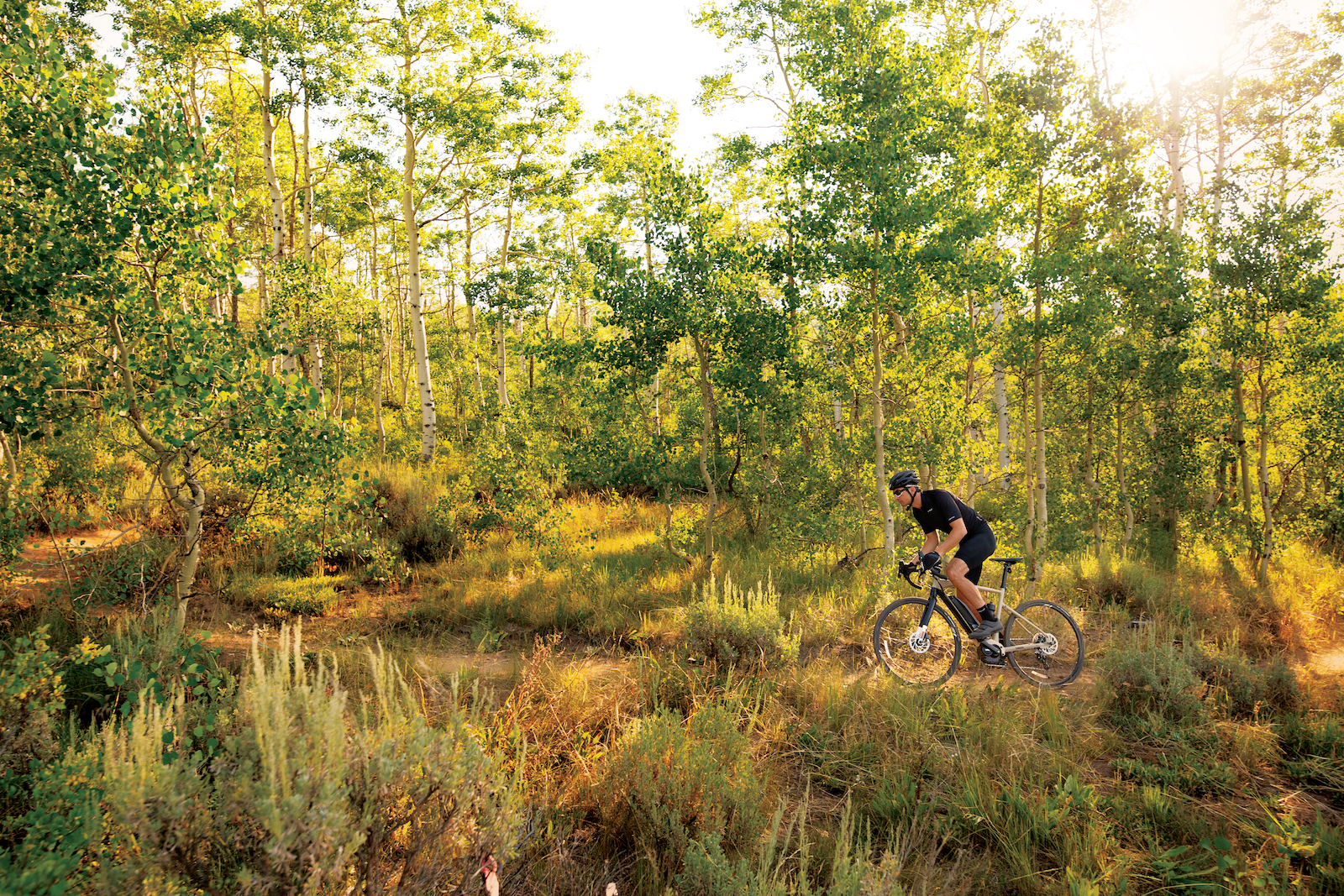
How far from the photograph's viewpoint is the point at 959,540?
5895 mm

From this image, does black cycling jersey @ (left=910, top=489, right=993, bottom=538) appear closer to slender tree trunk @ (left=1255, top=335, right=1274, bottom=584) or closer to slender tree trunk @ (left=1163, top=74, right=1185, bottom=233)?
slender tree trunk @ (left=1255, top=335, right=1274, bottom=584)

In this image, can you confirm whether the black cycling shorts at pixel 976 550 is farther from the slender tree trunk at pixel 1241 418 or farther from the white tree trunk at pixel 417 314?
the white tree trunk at pixel 417 314

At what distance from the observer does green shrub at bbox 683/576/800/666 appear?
6.42 metres

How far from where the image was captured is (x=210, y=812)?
246 centimetres

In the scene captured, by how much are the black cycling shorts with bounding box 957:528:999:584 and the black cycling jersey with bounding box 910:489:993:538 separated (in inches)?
1.9

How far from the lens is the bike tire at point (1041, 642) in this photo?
6.35 metres

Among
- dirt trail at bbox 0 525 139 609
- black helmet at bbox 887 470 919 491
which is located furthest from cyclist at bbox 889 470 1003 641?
dirt trail at bbox 0 525 139 609

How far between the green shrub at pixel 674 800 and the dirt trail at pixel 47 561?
4.61m

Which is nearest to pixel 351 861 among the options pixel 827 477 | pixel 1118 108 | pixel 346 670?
pixel 346 670

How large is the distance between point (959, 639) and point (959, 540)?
1066 millimetres

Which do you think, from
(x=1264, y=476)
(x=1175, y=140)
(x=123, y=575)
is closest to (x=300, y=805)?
(x=123, y=575)

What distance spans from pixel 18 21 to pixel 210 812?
204 inches

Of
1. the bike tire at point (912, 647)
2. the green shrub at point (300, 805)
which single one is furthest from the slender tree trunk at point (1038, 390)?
the green shrub at point (300, 805)

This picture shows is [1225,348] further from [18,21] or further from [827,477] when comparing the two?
[18,21]
